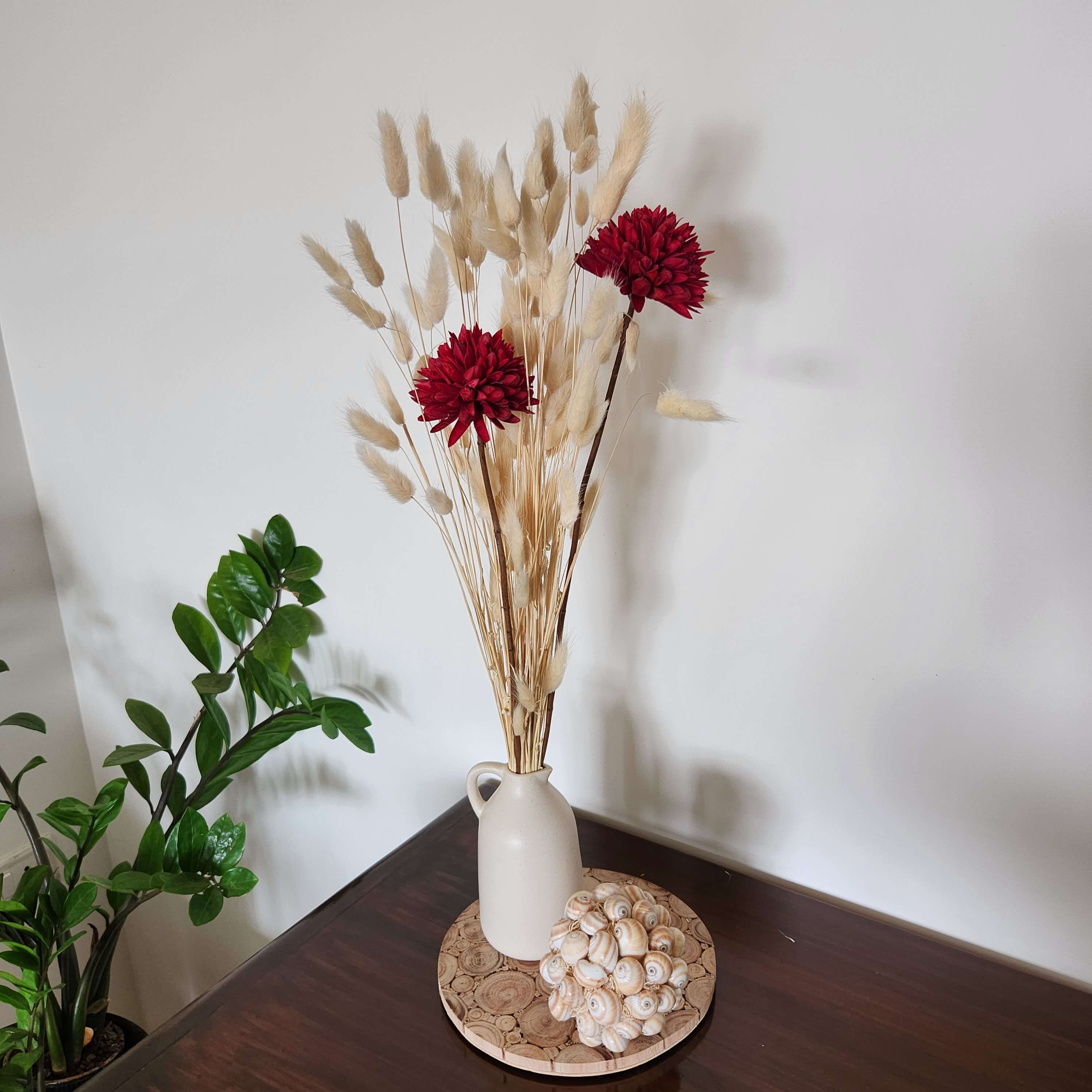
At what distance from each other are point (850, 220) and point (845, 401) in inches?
6.2

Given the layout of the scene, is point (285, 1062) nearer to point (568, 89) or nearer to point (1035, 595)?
point (1035, 595)

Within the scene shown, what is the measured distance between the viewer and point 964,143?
72 centimetres

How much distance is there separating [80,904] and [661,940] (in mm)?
808

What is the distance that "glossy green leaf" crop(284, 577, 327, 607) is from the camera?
1249mm

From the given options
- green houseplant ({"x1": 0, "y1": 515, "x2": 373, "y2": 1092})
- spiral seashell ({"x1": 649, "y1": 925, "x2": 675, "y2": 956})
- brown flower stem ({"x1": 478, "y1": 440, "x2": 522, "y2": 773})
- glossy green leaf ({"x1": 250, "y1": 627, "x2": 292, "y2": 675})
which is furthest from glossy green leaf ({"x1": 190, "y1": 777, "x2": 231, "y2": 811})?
spiral seashell ({"x1": 649, "y1": 925, "x2": 675, "y2": 956})

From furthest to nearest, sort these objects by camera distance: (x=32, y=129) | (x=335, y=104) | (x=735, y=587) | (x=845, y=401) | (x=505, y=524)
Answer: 1. (x=32, y=129)
2. (x=335, y=104)
3. (x=735, y=587)
4. (x=845, y=401)
5. (x=505, y=524)

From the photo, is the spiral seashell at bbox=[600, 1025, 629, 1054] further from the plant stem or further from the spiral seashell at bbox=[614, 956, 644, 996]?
the plant stem

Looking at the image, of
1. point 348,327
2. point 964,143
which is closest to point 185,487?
point 348,327

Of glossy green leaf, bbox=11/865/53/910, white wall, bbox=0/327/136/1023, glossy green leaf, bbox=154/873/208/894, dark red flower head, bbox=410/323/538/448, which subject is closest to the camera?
dark red flower head, bbox=410/323/538/448

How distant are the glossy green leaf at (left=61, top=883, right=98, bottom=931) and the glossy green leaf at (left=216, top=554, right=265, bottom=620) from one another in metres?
0.39

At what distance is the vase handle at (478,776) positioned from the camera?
2.75ft

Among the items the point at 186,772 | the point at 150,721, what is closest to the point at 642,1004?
the point at 150,721

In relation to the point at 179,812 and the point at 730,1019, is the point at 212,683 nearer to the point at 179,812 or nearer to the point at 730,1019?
the point at 179,812

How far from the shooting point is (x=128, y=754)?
1.17m
